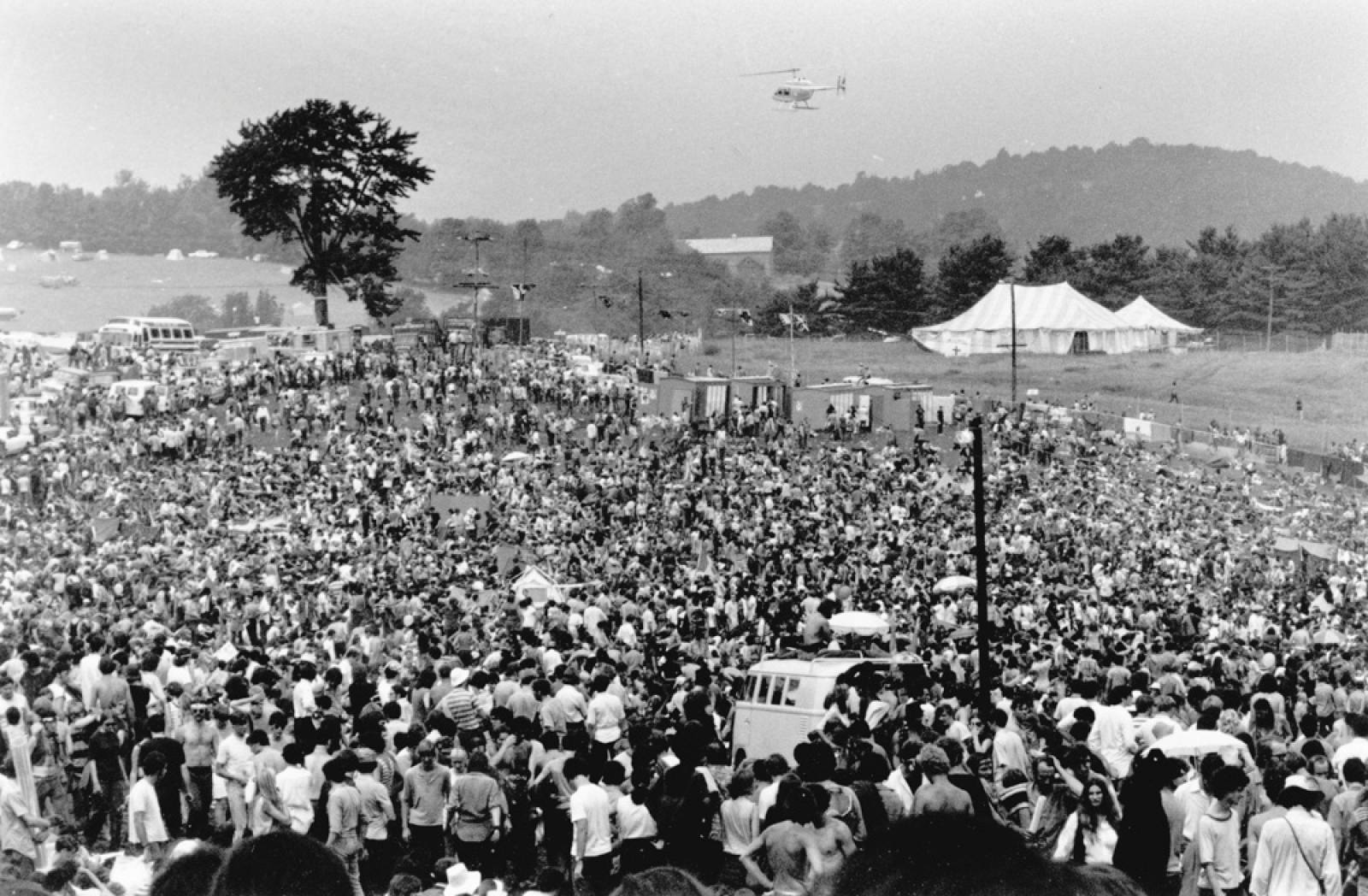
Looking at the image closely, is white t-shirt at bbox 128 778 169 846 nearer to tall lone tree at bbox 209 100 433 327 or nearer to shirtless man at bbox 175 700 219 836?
shirtless man at bbox 175 700 219 836

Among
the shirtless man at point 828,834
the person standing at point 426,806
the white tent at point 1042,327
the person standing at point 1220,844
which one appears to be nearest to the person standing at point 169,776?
the person standing at point 426,806

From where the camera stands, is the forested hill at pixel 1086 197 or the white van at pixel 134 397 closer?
the white van at pixel 134 397

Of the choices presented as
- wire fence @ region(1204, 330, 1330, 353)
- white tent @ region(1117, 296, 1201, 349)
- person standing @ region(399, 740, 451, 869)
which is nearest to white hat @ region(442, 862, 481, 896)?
person standing @ region(399, 740, 451, 869)

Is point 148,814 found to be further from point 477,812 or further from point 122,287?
point 122,287

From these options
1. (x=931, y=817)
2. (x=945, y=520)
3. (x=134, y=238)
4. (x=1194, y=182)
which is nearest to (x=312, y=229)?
(x=134, y=238)

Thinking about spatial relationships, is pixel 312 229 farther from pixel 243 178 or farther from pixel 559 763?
pixel 559 763

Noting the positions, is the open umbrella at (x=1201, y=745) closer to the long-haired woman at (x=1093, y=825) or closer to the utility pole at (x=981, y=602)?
the long-haired woman at (x=1093, y=825)
